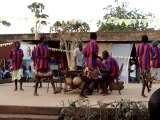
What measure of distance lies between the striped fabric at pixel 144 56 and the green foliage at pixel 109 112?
254cm

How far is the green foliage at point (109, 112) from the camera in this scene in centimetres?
591

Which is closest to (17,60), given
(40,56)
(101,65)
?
(40,56)

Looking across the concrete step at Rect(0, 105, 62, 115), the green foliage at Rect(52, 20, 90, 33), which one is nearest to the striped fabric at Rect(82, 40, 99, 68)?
the concrete step at Rect(0, 105, 62, 115)

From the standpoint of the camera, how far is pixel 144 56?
8617mm

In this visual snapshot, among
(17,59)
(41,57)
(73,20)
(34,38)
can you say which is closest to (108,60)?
(41,57)

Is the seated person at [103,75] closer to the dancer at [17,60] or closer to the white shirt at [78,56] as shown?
the white shirt at [78,56]

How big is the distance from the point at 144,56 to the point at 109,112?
2.94 meters

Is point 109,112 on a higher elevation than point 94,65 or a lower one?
lower

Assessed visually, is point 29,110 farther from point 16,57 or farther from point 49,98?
point 16,57

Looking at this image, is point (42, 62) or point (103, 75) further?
point (103, 75)

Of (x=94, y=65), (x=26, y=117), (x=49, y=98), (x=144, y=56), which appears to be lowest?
(x=26, y=117)

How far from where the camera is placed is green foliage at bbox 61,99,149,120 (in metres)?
5.91

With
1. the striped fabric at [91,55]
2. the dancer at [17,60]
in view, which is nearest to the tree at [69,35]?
the dancer at [17,60]

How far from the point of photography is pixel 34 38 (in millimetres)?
22328
